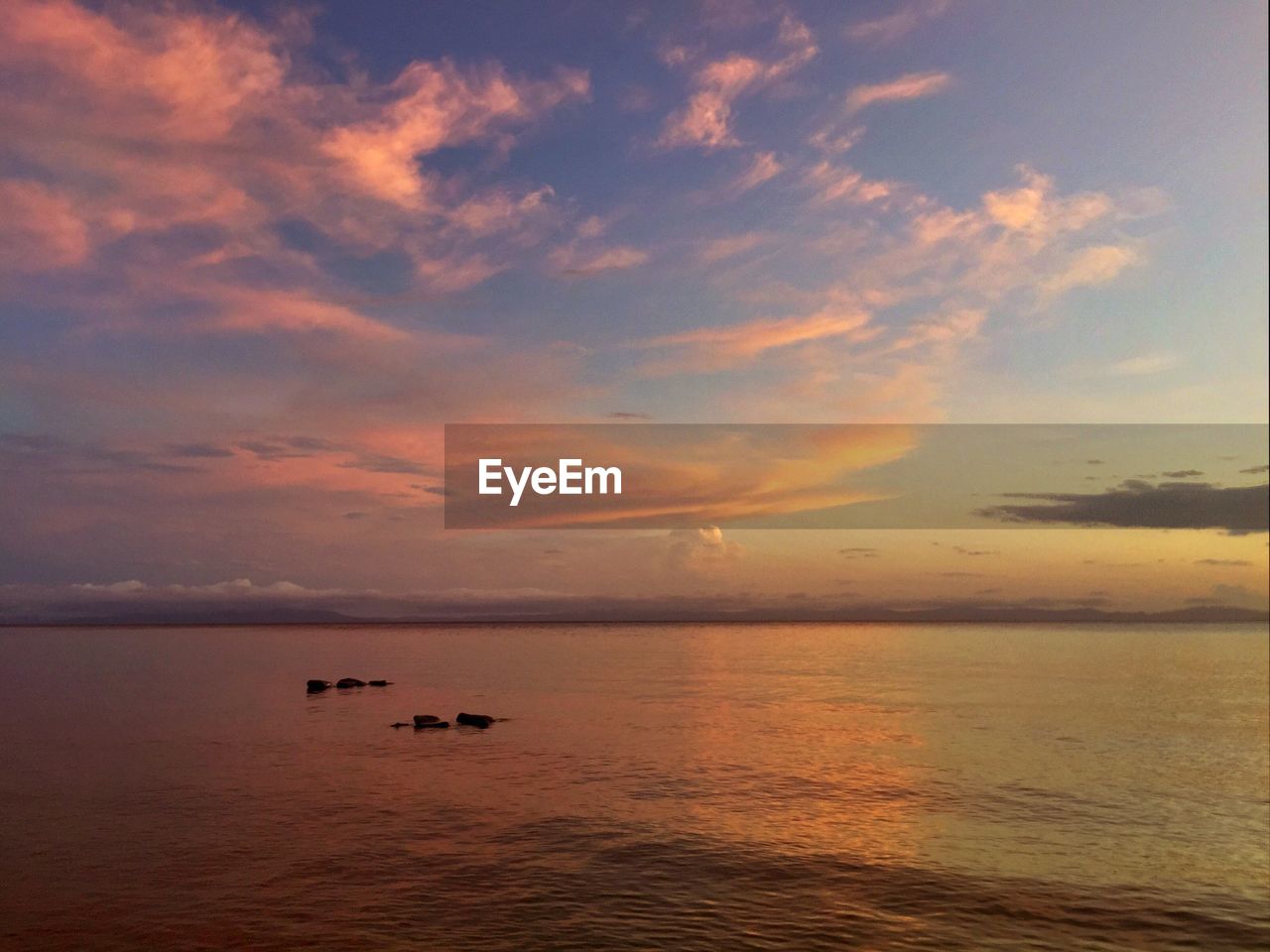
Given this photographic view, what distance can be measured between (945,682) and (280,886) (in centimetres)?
9537

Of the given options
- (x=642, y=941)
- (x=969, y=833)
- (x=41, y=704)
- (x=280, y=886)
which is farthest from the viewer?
(x=41, y=704)

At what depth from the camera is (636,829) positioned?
35375mm

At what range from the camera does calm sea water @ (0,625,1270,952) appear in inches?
993

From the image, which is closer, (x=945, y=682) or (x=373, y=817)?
(x=373, y=817)

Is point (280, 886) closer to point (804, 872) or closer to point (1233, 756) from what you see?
point (804, 872)

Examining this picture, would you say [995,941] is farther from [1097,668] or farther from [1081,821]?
[1097,668]

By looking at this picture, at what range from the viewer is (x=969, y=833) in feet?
115

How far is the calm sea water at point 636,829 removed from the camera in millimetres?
25234

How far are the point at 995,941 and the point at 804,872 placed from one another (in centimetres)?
705

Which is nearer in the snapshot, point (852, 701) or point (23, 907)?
point (23, 907)

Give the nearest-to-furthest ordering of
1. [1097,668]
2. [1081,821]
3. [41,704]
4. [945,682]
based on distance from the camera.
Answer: [1081,821]
[41,704]
[945,682]
[1097,668]

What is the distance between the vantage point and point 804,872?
97.8ft

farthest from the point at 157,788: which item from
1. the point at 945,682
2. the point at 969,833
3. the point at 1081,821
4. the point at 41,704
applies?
the point at 945,682

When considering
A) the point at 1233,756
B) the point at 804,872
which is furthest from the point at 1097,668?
the point at 804,872
